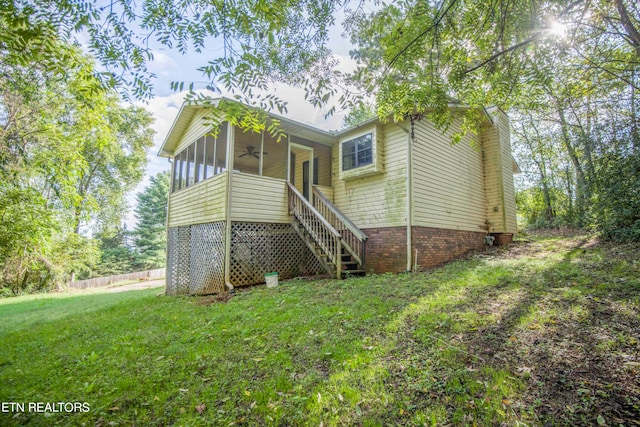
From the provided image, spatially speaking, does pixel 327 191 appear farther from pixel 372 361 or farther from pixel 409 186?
pixel 372 361

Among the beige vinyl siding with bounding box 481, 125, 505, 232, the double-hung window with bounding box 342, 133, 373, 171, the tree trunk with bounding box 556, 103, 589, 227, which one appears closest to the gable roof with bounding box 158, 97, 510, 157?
the double-hung window with bounding box 342, 133, 373, 171

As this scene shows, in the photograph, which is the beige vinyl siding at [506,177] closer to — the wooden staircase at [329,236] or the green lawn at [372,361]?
the green lawn at [372,361]

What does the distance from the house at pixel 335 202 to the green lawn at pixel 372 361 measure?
2.74 metres

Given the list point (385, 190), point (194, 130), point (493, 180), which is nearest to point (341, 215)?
point (385, 190)

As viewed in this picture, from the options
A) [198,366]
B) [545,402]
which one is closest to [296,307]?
[198,366]

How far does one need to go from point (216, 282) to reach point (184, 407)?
17.9ft

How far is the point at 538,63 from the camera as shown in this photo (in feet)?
13.5

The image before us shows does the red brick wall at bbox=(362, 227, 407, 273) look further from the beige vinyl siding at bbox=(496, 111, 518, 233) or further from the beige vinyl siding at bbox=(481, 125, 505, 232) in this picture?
the beige vinyl siding at bbox=(496, 111, 518, 233)

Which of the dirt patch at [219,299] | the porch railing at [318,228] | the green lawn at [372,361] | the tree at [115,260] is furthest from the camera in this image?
Result: the tree at [115,260]

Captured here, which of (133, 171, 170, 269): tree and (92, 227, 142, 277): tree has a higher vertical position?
(133, 171, 170, 269): tree

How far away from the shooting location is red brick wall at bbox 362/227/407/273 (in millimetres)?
7832

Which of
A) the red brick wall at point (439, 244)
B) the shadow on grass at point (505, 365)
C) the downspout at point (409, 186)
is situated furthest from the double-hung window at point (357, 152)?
the shadow on grass at point (505, 365)

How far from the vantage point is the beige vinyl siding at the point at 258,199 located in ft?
25.7

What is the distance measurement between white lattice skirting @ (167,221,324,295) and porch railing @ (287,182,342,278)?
67 centimetres
